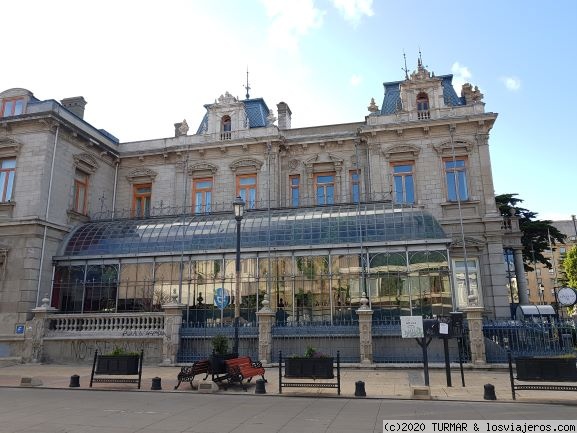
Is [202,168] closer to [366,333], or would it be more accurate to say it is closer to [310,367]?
[366,333]

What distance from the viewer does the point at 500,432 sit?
649 centimetres

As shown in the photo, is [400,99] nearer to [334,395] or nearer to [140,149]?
[140,149]

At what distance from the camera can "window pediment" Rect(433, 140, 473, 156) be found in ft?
76.9

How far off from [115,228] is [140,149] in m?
6.90

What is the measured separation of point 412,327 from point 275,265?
8590 mm

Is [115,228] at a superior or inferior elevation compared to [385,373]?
superior

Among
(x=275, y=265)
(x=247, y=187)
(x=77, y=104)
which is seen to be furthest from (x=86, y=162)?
(x=275, y=265)

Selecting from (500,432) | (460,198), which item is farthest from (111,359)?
(460,198)

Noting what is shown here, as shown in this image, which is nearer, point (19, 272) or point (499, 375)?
point (499, 375)

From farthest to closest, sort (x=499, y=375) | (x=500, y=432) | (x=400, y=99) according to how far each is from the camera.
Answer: (x=400, y=99) → (x=499, y=375) → (x=500, y=432)

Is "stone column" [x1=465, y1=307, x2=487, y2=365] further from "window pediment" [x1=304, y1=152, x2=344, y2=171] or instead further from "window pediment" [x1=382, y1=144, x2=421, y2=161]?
"window pediment" [x1=304, y1=152, x2=344, y2=171]

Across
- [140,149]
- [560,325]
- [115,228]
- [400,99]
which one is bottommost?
[560,325]

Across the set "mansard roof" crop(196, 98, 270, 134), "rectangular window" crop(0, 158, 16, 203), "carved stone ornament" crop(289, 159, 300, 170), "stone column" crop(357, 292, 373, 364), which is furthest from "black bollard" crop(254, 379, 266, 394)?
"mansard roof" crop(196, 98, 270, 134)

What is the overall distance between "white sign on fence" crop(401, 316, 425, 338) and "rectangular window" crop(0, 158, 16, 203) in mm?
20256
